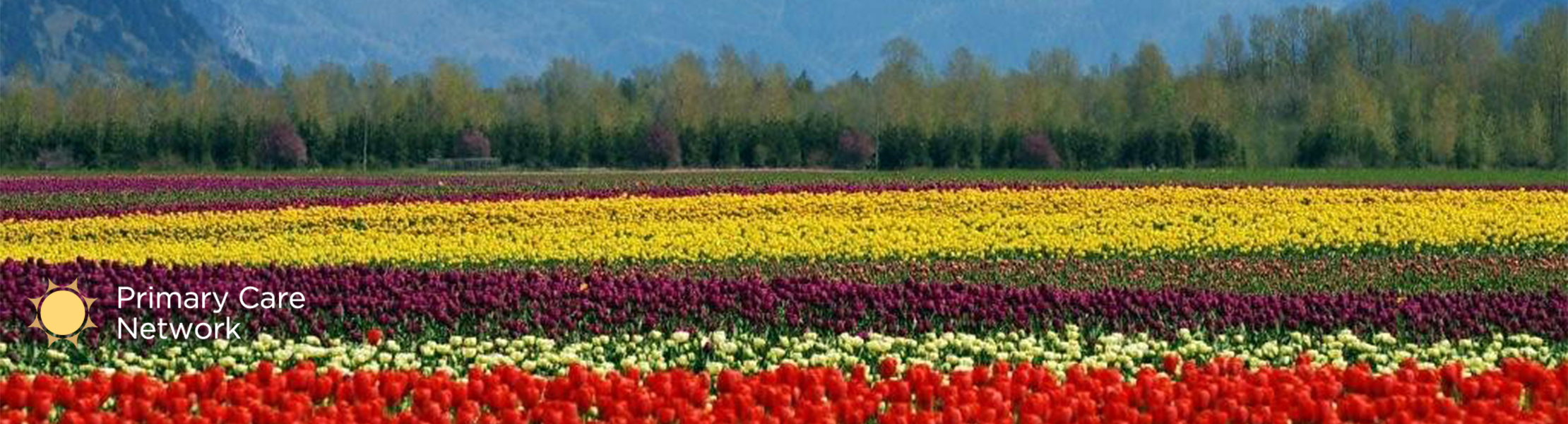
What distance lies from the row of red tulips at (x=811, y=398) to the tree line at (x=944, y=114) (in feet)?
170

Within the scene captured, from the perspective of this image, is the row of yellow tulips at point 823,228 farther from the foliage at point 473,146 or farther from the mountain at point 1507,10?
the mountain at point 1507,10

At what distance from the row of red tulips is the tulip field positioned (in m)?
0.02

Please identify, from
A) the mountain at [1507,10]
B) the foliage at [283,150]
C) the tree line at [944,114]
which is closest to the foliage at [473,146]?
the tree line at [944,114]

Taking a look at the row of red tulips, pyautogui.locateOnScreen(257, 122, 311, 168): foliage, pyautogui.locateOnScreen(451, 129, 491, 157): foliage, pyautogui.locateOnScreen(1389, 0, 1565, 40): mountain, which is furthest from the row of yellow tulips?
pyautogui.locateOnScreen(1389, 0, 1565, 40): mountain

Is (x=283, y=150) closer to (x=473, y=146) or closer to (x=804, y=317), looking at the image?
(x=473, y=146)

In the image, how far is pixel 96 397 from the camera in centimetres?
718

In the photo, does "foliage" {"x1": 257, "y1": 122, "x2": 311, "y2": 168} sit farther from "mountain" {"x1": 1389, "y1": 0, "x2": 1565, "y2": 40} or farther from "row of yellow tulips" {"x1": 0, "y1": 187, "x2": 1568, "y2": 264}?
"mountain" {"x1": 1389, "y1": 0, "x2": 1565, "y2": 40}

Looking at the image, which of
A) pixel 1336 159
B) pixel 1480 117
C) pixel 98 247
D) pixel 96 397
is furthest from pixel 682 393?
pixel 1480 117

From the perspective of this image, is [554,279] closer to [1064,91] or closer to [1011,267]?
[1011,267]

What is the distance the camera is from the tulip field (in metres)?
7.17

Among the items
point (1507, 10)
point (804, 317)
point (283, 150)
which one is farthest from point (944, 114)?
point (1507, 10)

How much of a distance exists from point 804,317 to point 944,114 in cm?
5983

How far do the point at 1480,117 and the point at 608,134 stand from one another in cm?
2622

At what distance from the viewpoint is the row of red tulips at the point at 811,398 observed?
6738mm
